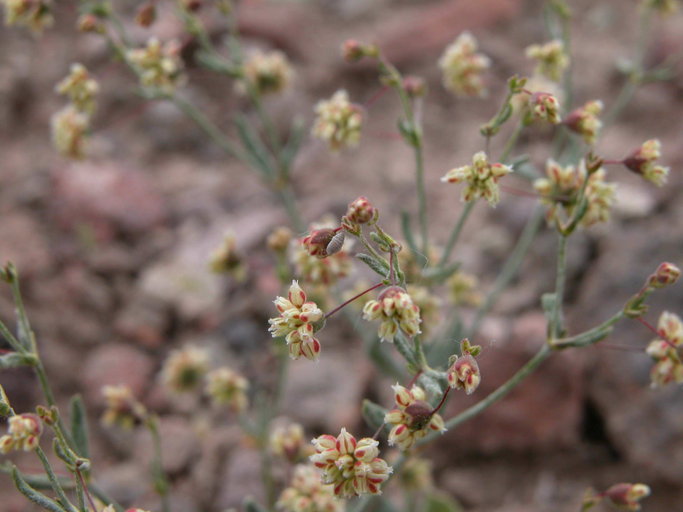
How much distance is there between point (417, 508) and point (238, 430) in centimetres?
134

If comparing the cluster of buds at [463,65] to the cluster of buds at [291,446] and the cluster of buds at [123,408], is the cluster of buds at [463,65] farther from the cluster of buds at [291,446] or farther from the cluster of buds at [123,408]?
the cluster of buds at [123,408]

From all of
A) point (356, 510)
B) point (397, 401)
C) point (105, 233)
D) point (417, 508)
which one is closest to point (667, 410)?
point (417, 508)

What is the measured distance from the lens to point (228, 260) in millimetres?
4211

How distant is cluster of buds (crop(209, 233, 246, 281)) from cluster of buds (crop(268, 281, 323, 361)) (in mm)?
1670

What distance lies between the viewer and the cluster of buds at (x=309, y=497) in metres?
3.24

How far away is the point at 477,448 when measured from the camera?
4.83 metres

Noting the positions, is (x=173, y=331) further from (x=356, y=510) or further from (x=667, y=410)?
(x=667, y=410)

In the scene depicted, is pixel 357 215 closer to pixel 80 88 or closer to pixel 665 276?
pixel 665 276

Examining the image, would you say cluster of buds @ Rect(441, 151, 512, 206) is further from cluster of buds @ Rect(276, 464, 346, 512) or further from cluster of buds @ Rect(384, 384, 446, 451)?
cluster of buds @ Rect(276, 464, 346, 512)

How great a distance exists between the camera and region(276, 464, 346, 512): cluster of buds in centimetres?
324

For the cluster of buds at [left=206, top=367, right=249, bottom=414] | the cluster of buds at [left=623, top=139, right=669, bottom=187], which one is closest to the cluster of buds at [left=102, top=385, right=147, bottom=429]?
the cluster of buds at [left=206, top=367, right=249, bottom=414]

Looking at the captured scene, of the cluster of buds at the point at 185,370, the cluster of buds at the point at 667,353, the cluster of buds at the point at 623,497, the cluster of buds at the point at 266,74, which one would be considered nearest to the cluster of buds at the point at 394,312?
the cluster of buds at the point at 667,353

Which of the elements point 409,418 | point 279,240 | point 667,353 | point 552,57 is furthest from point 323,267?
point 552,57

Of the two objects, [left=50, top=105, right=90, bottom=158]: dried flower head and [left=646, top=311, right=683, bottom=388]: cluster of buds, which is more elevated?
[left=50, top=105, right=90, bottom=158]: dried flower head
